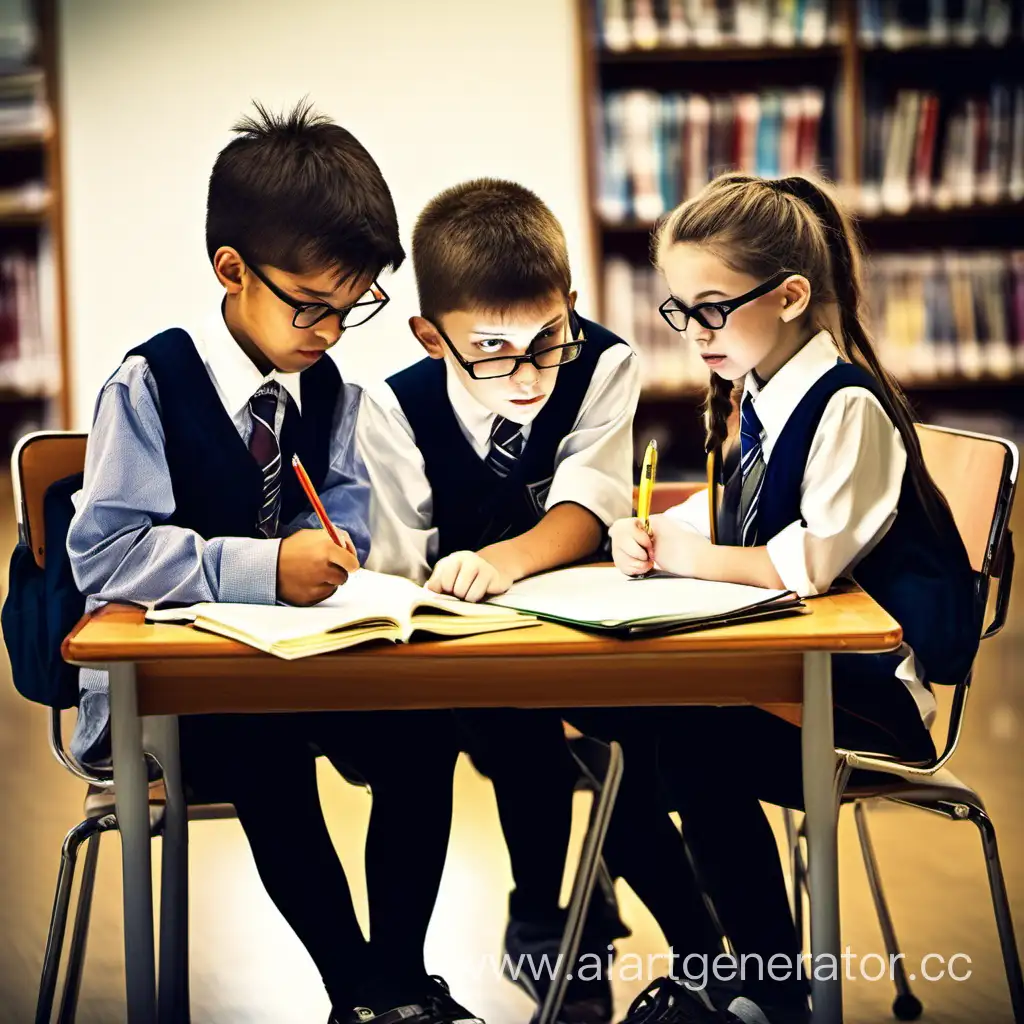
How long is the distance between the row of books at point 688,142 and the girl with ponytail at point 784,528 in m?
2.61

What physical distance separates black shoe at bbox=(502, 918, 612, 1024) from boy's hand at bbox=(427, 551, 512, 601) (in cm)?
59

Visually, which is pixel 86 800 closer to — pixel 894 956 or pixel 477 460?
pixel 477 460

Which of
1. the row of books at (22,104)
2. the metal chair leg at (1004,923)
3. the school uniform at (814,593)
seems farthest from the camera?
the row of books at (22,104)

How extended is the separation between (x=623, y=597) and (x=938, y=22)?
3373mm

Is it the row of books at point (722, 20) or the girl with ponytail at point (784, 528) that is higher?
the row of books at point (722, 20)

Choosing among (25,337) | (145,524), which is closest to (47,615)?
(145,524)

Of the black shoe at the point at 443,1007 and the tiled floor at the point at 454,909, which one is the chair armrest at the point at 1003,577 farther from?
the black shoe at the point at 443,1007

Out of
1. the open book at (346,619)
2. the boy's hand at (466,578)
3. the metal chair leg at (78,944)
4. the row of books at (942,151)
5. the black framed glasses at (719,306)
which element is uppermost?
the row of books at (942,151)

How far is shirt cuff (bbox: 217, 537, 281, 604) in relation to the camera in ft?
4.62

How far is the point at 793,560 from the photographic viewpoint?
1432 millimetres

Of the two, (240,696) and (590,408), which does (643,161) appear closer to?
(590,408)

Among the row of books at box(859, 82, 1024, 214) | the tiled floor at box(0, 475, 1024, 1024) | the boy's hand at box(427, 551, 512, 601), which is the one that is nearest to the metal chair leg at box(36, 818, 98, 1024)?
the tiled floor at box(0, 475, 1024, 1024)

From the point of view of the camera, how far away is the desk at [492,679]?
4.15ft

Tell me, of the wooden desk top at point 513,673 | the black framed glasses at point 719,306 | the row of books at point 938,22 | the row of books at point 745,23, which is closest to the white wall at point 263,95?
the row of books at point 745,23
